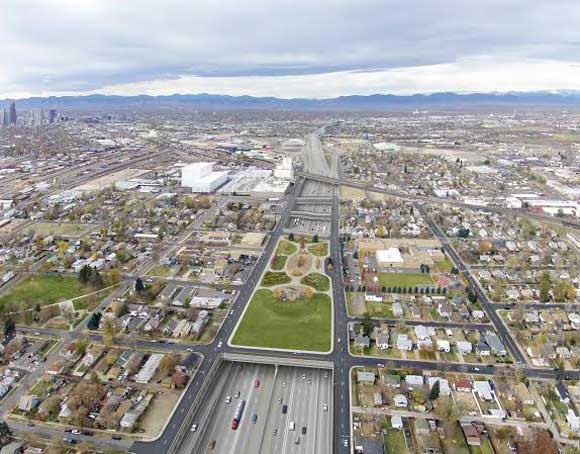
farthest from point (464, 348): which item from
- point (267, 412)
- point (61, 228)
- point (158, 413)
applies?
point (61, 228)

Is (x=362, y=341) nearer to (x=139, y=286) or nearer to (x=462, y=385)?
(x=462, y=385)

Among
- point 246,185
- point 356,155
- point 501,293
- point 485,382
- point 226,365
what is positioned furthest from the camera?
point 356,155

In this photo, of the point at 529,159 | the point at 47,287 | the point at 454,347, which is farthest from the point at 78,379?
the point at 529,159

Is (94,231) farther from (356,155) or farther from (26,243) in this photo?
(356,155)

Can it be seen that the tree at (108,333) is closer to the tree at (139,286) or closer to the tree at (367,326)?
the tree at (139,286)

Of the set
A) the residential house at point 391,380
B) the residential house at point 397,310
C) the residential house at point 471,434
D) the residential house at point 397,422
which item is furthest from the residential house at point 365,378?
the residential house at point 397,310

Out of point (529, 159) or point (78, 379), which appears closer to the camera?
point (78, 379)

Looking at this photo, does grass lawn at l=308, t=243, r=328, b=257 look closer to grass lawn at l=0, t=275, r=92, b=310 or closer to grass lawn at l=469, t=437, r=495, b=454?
grass lawn at l=0, t=275, r=92, b=310
